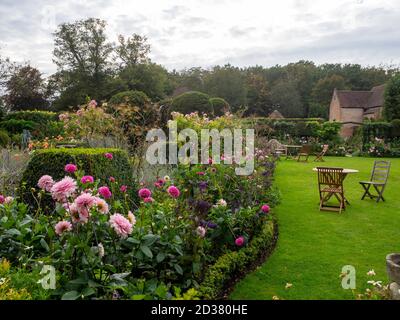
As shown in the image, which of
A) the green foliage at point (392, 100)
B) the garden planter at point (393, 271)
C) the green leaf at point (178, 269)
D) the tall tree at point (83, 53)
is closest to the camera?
the green leaf at point (178, 269)

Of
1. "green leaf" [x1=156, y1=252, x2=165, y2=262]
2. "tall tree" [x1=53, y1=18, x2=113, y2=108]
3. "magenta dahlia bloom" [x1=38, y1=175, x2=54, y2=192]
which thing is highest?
"tall tree" [x1=53, y1=18, x2=113, y2=108]

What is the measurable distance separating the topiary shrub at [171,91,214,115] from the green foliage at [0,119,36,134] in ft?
22.1

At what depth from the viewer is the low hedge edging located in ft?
11.4

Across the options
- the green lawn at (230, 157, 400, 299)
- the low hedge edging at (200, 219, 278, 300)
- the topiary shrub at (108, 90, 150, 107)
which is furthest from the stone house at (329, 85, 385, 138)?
the low hedge edging at (200, 219, 278, 300)

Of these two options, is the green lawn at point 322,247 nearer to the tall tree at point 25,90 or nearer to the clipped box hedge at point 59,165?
the clipped box hedge at point 59,165

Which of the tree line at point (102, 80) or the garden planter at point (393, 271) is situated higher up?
the tree line at point (102, 80)

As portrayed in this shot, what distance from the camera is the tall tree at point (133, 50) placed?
33500 millimetres

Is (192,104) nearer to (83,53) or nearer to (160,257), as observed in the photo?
(160,257)

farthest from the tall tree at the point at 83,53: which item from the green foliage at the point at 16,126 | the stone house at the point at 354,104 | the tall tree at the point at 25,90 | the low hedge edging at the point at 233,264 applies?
the low hedge edging at the point at 233,264

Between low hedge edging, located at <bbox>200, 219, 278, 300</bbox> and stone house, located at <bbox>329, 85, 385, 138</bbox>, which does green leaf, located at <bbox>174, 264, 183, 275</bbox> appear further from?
stone house, located at <bbox>329, 85, 385, 138</bbox>

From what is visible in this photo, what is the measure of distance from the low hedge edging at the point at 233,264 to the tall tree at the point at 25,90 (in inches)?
1139

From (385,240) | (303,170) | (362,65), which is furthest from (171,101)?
(362,65)

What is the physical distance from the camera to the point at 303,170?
14039 millimetres
